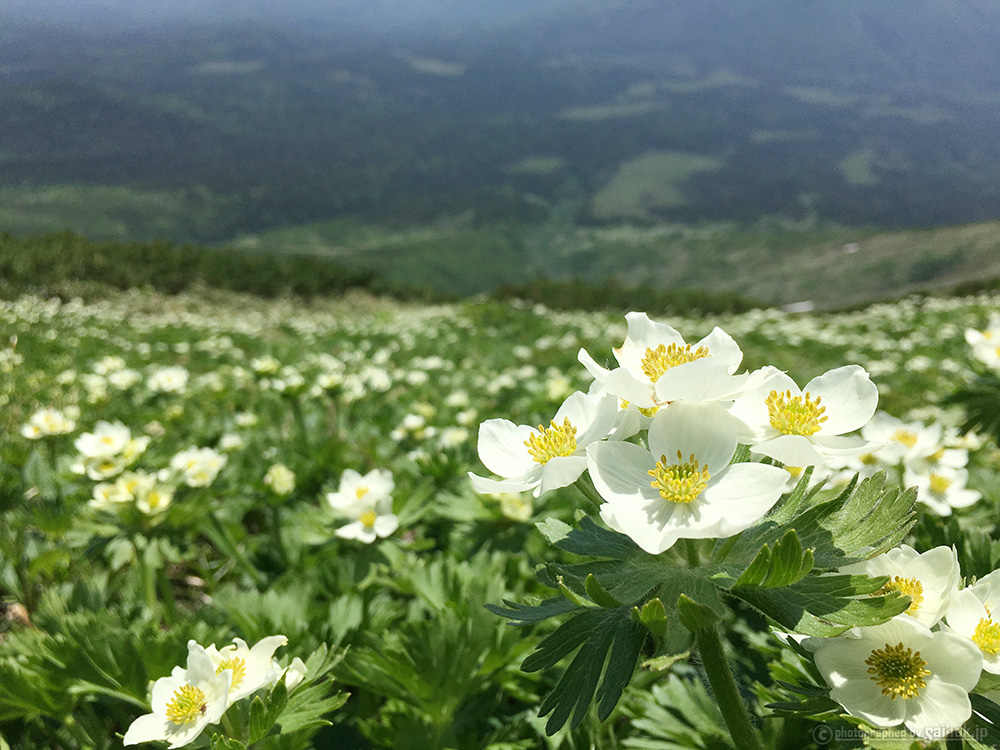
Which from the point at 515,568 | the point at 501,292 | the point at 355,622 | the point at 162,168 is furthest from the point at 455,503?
the point at 162,168

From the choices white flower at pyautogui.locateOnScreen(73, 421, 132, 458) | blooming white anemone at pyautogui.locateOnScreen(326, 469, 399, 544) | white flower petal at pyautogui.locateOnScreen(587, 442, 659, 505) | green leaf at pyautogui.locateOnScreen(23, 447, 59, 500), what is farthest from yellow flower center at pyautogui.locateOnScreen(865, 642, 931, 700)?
green leaf at pyautogui.locateOnScreen(23, 447, 59, 500)

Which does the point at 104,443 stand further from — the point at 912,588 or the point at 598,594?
the point at 912,588

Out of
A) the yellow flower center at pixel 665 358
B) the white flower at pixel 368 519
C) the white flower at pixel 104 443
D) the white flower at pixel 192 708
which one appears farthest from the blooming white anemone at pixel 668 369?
the white flower at pixel 104 443

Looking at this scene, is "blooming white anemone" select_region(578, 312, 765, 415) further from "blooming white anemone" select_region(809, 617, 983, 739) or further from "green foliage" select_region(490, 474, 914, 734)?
"blooming white anemone" select_region(809, 617, 983, 739)

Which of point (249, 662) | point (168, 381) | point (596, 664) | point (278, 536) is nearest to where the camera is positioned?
point (596, 664)

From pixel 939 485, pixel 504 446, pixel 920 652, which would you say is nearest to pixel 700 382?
pixel 504 446
